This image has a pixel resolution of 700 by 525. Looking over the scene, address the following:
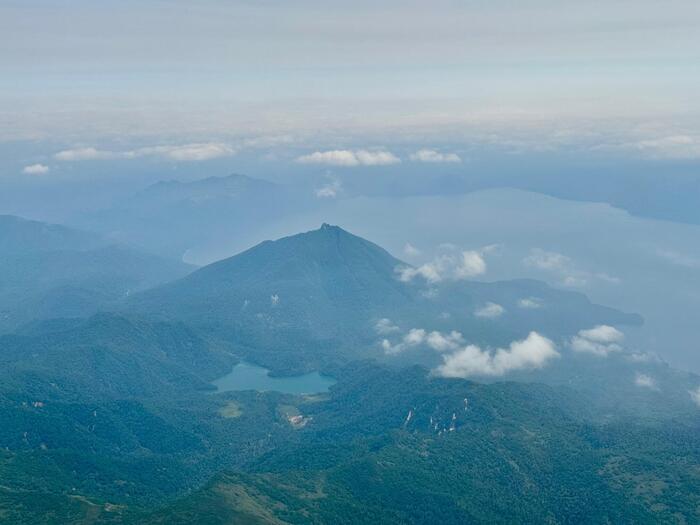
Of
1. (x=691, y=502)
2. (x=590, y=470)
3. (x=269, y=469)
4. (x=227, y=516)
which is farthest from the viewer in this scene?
(x=269, y=469)

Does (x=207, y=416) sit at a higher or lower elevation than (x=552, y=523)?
lower

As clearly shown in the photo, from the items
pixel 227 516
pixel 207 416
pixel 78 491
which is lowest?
pixel 207 416

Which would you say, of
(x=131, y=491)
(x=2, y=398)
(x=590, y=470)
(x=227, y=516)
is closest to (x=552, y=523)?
(x=590, y=470)

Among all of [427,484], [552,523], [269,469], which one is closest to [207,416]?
[269,469]

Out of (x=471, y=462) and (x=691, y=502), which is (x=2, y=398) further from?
(x=691, y=502)

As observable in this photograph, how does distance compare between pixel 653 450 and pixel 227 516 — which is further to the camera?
pixel 653 450

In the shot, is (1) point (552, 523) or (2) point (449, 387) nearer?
(1) point (552, 523)

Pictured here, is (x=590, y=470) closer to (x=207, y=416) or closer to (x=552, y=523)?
(x=552, y=523)

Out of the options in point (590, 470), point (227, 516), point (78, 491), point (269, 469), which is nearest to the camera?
point (227, 516)

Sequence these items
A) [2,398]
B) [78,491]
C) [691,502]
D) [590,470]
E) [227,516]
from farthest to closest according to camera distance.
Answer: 1. [2,398]
2. [590,470]
3. [78,491]
4. [691,502]
5. [227,516]
